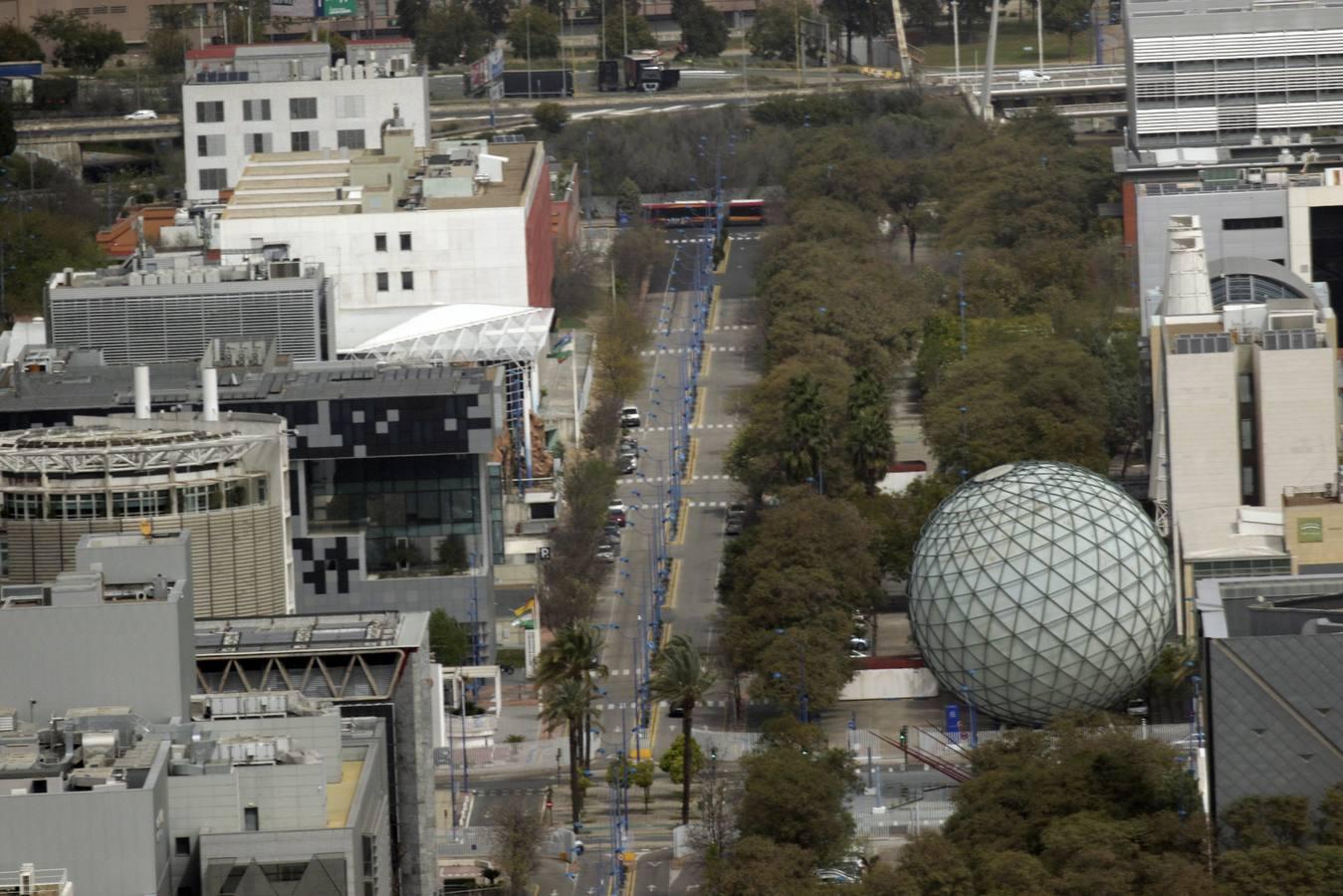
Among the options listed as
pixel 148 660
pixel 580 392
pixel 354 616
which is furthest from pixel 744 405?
pixel 148 660

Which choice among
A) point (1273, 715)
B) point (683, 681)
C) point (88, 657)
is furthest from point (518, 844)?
point (88, 657)

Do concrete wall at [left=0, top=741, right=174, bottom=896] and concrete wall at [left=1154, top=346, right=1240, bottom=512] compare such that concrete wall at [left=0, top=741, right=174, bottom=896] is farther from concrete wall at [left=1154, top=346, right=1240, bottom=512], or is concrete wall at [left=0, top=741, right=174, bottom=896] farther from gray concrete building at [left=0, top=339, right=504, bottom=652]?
concrete wall at [left=1154, top=346, right=1240, bottom=512]

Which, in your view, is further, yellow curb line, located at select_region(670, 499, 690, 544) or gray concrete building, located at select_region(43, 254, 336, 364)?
yellow curb line, located at select_region(670, 499, 690, 544)

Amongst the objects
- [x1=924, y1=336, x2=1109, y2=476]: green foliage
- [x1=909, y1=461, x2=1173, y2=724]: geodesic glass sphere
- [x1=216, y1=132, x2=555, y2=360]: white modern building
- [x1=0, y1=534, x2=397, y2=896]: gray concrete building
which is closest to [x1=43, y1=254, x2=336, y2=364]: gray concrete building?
[x1=216, y1=132, x2=555, y2=360]: white modern building

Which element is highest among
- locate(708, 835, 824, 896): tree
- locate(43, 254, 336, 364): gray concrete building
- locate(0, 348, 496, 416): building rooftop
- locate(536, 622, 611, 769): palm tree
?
locate(43, 254, 336, 364): gray concrete building

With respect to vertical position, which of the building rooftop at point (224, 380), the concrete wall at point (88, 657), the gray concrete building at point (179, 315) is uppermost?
the gray concrete building at point (179, 315)

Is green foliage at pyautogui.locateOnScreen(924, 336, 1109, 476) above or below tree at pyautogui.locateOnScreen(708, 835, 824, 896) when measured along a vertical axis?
above

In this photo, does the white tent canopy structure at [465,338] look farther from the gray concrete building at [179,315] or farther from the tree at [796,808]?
the tree at [796,808]

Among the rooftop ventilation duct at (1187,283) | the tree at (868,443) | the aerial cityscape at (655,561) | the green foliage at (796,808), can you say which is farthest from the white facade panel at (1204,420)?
the green foliage at (796,808)
